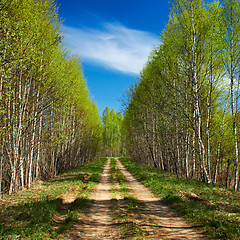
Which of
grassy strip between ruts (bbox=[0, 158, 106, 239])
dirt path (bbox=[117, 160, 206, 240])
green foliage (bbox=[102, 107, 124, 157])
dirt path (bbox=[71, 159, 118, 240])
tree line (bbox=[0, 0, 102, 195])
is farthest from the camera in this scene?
green foliage (bbox=[102, 107, 124, 157])

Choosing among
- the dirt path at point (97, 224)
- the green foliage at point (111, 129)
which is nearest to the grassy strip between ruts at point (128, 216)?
the dirt path at point (97, 224)

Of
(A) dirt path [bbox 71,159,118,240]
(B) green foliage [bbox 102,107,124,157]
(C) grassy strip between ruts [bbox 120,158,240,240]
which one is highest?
(B) green foliage [bbox 102,107,124,157]

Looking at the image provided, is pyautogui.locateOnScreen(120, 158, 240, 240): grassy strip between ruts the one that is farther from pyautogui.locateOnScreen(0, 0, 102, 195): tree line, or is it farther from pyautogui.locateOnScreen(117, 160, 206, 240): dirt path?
pyautogui.locateOnScreen(0, 0, 102, 195): tree line

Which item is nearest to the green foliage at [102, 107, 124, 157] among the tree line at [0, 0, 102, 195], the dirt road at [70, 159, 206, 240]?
the tree line at [0, 0, 102, 195]

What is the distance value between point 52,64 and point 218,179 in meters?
20.3

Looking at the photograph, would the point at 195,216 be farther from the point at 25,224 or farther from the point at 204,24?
the point at 204,24

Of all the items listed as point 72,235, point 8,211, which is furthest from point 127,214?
point 8,211

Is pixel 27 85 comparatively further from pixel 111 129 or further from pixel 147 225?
pixel 111 129

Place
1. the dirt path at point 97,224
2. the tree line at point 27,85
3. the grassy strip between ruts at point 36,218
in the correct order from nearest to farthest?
the grassy strip between ruts at point 36,218 → the dirt path at point 97,224 → the tree line at point 27,85

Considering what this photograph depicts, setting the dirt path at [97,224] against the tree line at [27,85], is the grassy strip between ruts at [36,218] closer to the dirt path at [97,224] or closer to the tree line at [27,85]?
the dirt path at [97,224]

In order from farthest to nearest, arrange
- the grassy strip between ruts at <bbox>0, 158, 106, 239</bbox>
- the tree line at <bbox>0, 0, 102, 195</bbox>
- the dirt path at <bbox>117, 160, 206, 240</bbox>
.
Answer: the tree line at <bbox>0, 0, 102, 195</bbox> < the dirt path at <bbox>117, 160, 206, 240</bbox> < the grassy strip between ruts at <bbox>0, 158, 106, 239</bbox>

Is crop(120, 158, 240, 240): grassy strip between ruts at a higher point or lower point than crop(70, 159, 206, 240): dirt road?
higher

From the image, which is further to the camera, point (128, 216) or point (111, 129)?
point (111, 129)

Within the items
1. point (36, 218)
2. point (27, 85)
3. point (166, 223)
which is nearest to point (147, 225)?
point (166, 223)
